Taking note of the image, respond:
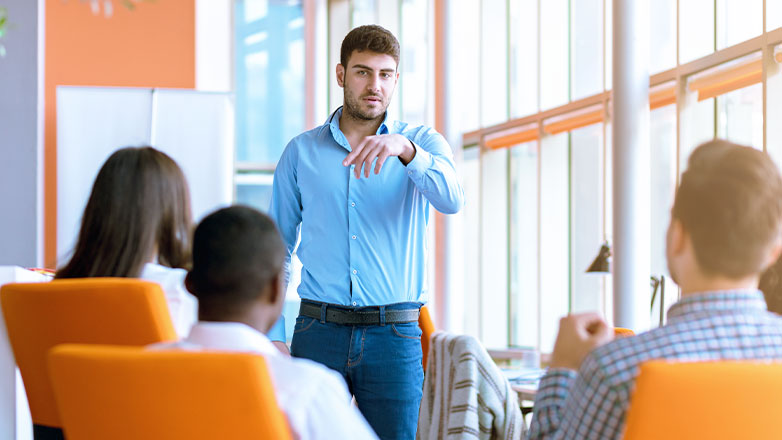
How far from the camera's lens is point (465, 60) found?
8375 mm

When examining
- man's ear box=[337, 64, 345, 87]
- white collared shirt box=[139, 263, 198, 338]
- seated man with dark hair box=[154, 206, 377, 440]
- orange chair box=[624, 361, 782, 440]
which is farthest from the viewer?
man's ear box=[337, 64, 345, 87]

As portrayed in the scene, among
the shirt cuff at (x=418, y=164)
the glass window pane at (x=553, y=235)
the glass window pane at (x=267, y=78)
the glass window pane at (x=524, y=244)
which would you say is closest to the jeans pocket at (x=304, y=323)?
the shirt cuff at (x=418, y=164)

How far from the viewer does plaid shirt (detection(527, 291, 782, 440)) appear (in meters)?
1.36

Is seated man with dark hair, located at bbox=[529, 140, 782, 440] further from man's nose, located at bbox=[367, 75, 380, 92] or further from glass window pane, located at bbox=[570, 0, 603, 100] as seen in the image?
glass window pane, located at bbox=[570, 0, 603, 100]

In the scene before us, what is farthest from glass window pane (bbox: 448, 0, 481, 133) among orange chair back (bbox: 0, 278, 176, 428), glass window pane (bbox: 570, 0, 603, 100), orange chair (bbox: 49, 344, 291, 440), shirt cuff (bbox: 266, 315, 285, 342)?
orange chair (bbox: 49, 344, 291, 440)

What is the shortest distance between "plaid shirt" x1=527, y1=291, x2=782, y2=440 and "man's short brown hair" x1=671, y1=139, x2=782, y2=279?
0.18ft

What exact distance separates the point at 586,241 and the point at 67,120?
3764mm

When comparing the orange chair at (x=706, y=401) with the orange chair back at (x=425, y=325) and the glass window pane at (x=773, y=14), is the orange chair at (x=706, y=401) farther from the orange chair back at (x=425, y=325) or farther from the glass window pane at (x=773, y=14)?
the glass window pane at (x=773, y=14)

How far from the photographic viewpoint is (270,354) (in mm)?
1443

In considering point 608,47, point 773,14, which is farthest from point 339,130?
point 608,47

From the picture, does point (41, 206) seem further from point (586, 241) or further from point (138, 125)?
point (586, 241)

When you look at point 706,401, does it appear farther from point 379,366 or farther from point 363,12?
point 363,12

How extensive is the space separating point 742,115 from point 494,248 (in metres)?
3.25

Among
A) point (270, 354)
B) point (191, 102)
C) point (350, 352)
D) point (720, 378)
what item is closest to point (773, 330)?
point (720, 378)
